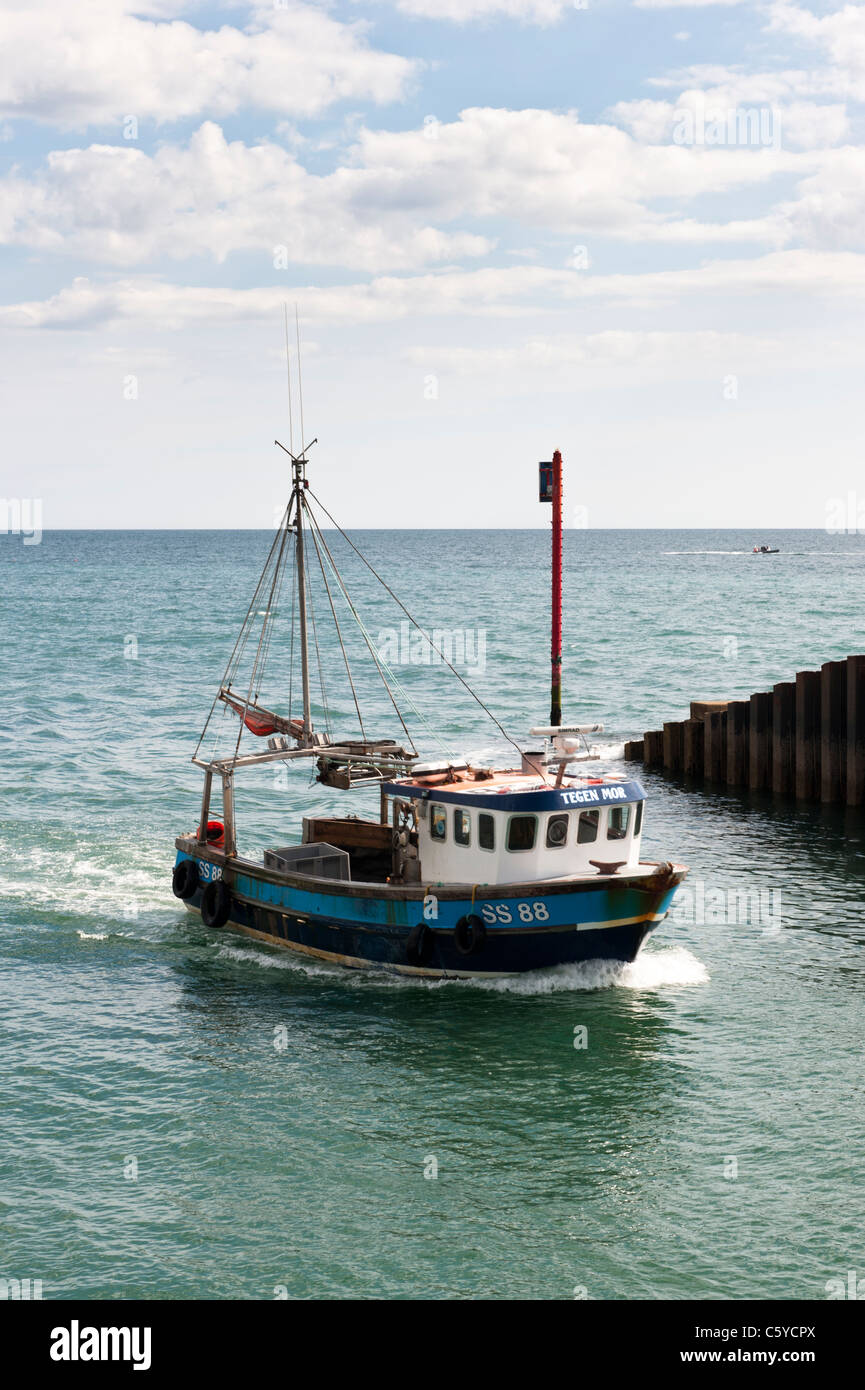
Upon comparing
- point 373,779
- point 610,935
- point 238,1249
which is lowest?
point 238,1249

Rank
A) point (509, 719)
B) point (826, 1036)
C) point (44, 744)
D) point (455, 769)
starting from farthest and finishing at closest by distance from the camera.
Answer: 1. point (509, 719)
2. point (44, 744)
3. point (455, 769)
4. point (826, 1036)

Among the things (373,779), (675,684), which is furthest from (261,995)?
(675,684)

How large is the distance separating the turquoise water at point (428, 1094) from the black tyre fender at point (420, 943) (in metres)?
0.64

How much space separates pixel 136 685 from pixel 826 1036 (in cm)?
5559

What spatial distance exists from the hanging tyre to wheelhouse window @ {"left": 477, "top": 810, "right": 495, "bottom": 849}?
21.6 feet

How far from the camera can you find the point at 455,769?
1104 inches

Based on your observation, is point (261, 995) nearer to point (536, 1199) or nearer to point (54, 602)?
point (536, 1199)

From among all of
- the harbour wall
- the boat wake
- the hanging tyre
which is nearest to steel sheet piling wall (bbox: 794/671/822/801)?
the harbour wall

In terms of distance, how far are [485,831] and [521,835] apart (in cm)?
72

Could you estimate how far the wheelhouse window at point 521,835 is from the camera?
85.3 ft

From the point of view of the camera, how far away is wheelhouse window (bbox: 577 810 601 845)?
1039 inches

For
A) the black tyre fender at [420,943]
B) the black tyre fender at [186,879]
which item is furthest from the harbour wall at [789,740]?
the black tyre fender at [186,879]

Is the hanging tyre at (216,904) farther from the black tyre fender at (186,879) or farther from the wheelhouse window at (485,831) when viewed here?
the wheelhouse window at (485,831)

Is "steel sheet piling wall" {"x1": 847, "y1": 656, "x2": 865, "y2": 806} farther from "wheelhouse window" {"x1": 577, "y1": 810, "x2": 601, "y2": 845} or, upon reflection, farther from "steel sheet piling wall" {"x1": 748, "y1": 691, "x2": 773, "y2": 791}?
"wheelhouse window" {"x1": 577, "y1": 810, "x2": 601, "y2": 845}
